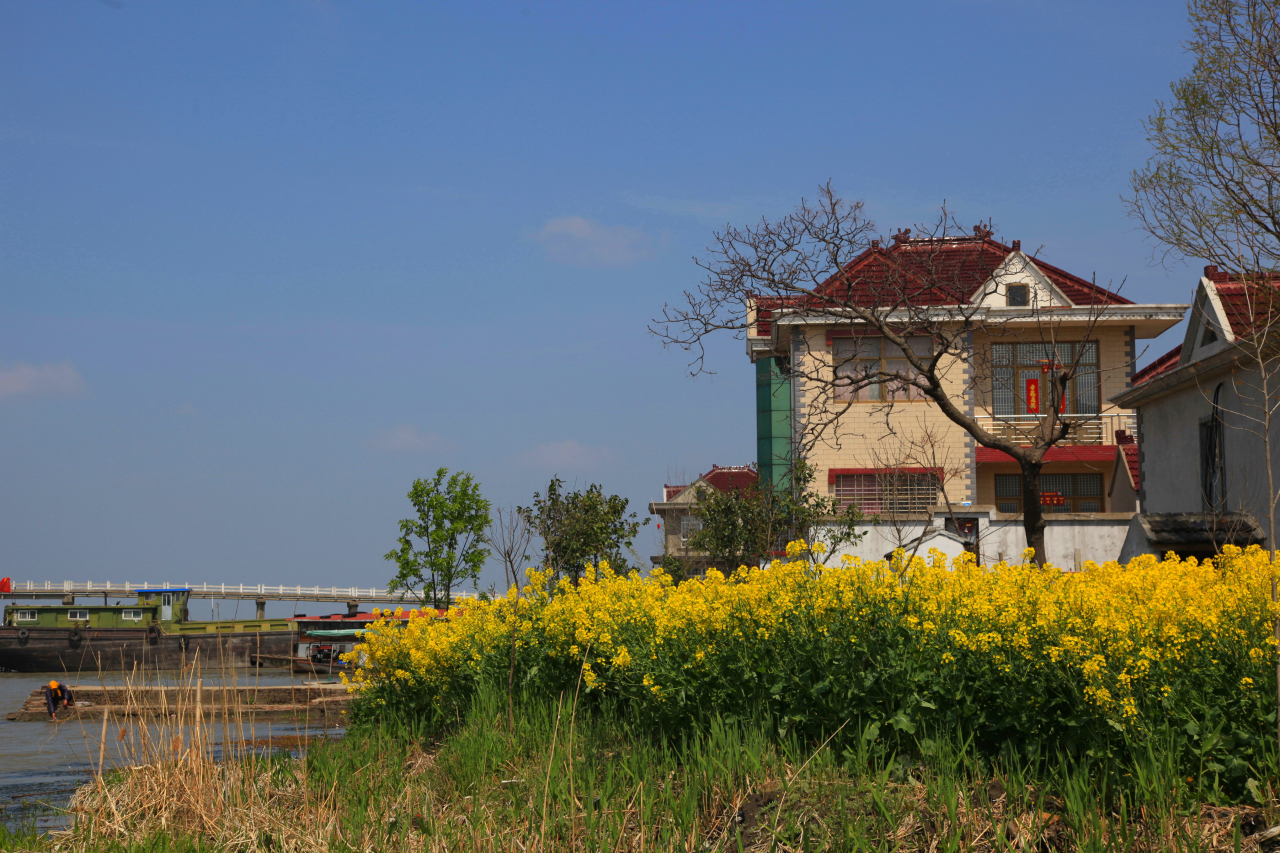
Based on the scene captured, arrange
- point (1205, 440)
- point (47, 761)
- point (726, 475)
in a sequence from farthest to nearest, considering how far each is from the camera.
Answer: point (726, 475) < point (1205, 440) < point (47, 761)

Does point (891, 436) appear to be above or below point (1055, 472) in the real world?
above

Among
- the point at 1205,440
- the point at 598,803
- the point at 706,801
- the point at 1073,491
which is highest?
the point at 1205,440

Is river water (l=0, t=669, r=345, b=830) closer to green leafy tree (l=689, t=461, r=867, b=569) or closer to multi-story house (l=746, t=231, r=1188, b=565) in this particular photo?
green leafy tree (l=689, t=461, r=867, b=569)

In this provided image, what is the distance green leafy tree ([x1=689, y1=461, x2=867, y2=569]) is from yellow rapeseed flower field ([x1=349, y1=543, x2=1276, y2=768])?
17.5 m

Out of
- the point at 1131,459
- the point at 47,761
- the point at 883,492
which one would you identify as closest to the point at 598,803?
the point at 47,761

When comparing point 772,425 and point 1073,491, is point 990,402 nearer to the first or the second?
point 1073,491

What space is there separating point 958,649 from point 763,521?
68.2 ft

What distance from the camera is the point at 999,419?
32375 millimetres

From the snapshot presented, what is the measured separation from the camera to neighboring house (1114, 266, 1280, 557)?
17594 mm

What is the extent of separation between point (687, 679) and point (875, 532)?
20.4 meters

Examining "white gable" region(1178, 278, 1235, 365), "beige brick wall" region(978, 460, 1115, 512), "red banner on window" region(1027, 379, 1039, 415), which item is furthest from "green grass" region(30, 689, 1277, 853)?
"beige brick wall" region(978, 460, 1115, 512)

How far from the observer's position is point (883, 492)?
105 feet

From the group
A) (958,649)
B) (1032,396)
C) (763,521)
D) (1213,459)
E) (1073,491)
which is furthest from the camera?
(1073,491)

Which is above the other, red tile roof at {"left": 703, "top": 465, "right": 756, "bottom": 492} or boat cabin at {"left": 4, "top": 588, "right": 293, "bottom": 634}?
red tile roof at {"left": 703, "top": 465, "right": 756, "bottom": 492}
